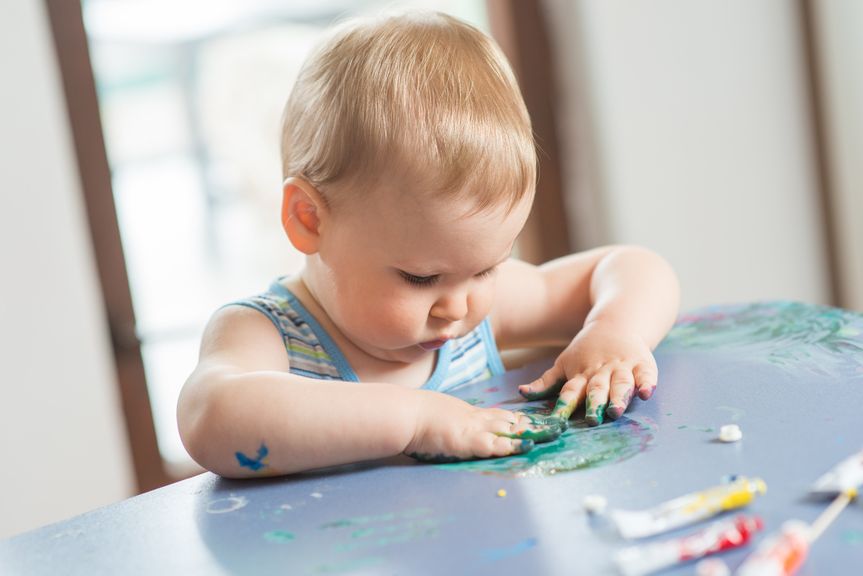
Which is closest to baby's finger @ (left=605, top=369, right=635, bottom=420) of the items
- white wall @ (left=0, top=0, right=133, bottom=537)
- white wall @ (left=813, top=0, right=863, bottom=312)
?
white wall @ (left=0, top=0, right=133, bottom=537)

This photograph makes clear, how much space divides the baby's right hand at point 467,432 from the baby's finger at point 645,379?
0.28 feet

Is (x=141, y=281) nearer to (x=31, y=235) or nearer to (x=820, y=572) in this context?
(x=31, y=235)

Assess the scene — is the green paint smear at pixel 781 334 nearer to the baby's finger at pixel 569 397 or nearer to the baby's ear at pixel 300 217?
the baby's finger at pixel 569 397

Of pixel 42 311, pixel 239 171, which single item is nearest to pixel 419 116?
pixel 42 311

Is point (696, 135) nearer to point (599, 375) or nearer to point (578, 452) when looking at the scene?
point (599, 375)

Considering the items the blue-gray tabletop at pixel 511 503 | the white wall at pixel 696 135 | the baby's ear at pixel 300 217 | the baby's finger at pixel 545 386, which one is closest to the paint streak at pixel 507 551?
the blue-gray tabletop at pixel 511 503

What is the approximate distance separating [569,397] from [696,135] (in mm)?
1659

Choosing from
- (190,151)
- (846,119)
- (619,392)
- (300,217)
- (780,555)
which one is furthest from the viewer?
(846,119)

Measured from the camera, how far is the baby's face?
2.60ft

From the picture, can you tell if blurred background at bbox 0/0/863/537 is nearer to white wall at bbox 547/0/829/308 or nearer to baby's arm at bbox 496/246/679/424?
white wall at bbox 547/0/829/308

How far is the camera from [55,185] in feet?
5.92

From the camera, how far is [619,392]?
0.76 metres

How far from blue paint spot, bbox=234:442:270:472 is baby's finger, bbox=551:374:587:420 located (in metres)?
0.23

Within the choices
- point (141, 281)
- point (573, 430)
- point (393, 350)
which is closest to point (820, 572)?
point (573, 430)
